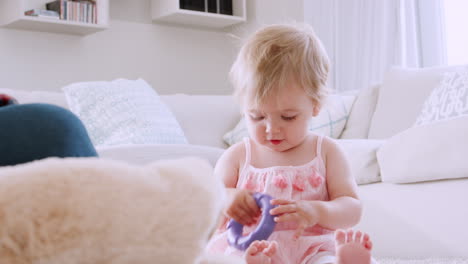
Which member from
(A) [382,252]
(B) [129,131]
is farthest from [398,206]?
(B) [129,131]

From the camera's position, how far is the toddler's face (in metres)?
1.08

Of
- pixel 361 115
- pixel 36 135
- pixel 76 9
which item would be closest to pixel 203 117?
pixel 361 115

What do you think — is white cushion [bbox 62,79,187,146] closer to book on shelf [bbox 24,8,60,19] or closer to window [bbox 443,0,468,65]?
book on shelf [bbox 24,8,60,19]

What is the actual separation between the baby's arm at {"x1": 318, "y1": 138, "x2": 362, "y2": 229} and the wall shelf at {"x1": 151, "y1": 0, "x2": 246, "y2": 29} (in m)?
2.88

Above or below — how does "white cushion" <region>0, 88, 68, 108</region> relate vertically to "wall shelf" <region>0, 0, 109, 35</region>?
below

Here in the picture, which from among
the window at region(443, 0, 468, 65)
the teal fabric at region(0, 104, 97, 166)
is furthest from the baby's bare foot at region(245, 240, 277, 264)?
the window at region(443, 0, 468, 65)

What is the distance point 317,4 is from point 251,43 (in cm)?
298

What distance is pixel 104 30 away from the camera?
388 centimetres

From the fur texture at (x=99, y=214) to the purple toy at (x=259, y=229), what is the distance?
20.4 inches

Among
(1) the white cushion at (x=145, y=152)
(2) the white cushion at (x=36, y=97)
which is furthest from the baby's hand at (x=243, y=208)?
(2) the white cushion at (x=36, y=97)

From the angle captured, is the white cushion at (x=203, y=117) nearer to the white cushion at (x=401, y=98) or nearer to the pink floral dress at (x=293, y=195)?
the white cushion at (x=401, y=98)

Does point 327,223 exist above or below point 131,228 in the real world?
below

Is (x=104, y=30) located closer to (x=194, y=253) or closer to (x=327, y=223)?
(x=327, y=223)

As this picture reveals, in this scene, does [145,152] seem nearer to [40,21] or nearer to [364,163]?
[364,163]
